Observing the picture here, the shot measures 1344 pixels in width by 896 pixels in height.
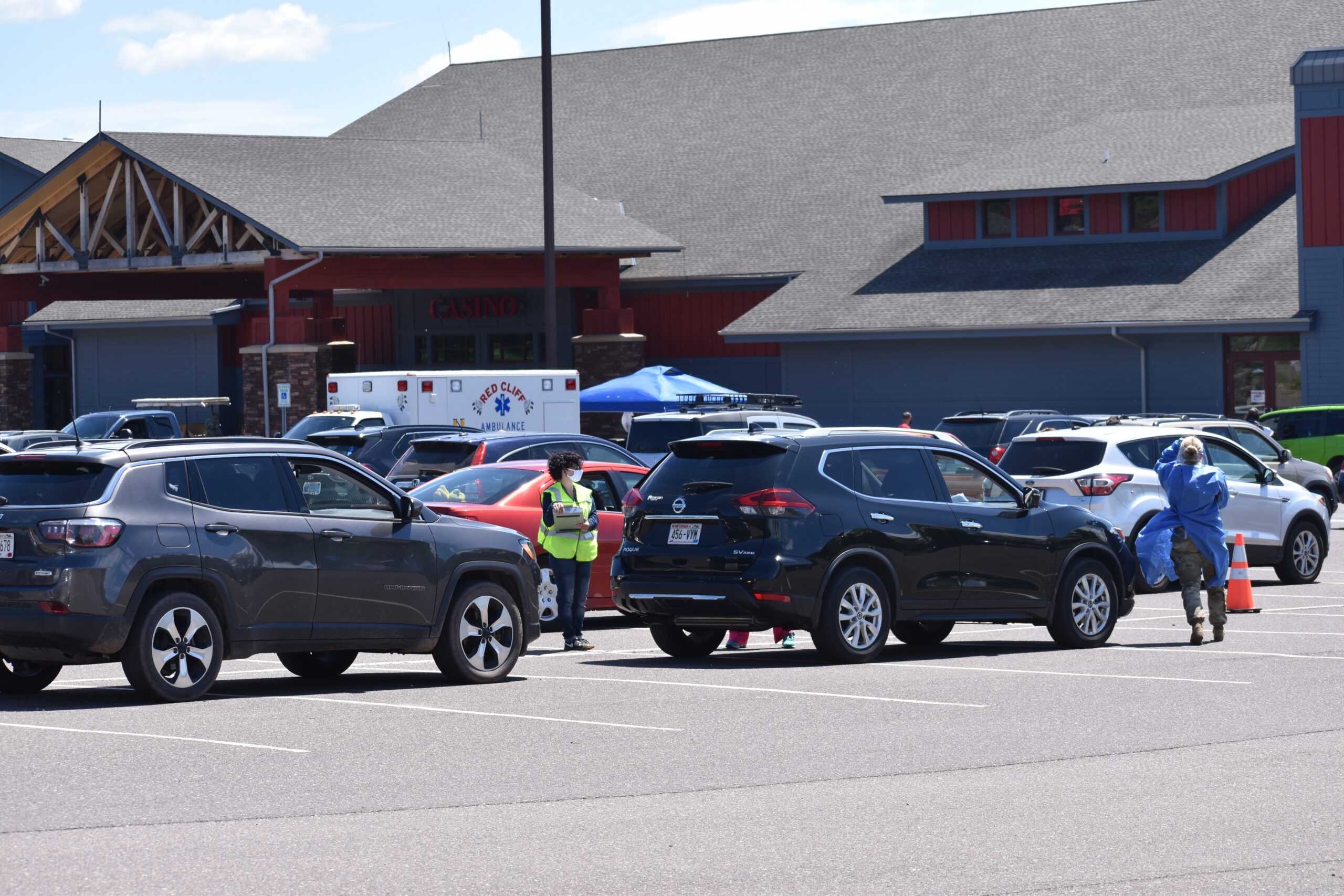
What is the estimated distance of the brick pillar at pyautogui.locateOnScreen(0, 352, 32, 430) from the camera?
48.2 m

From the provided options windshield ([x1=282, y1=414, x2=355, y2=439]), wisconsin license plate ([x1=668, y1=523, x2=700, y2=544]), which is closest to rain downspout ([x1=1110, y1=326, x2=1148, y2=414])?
windshield ([x1=282, y1=414, x2=355, y2=439])

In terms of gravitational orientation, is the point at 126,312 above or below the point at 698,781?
above

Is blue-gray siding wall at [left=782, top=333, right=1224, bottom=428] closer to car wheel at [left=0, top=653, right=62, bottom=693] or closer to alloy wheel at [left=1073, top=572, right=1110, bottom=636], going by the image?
alloy wheel at [left=1073, top=572, right=1110, bottom=636]

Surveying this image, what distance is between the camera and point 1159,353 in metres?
39.3

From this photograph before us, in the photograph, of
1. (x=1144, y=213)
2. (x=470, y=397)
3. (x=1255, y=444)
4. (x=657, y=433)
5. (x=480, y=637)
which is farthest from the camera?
(x=1144, y=213)

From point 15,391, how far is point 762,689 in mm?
39773

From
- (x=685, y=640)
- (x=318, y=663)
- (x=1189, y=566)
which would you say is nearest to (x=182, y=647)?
(x=318, y=663)

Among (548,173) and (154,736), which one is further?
(548,173)

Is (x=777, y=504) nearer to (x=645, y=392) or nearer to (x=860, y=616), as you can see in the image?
(x=860, y=616)

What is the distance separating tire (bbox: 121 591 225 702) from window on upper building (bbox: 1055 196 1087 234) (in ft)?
111

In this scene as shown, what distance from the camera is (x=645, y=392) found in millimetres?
35062

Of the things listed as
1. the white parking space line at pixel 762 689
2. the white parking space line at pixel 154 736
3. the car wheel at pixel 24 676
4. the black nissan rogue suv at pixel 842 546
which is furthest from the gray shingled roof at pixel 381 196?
the white parking space line at pixel 154 736

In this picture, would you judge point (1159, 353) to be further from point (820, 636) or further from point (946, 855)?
point (946, 855)

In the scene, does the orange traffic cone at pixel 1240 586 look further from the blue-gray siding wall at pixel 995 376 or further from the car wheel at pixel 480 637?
the blue-gray siding wall at pixel 995 376
